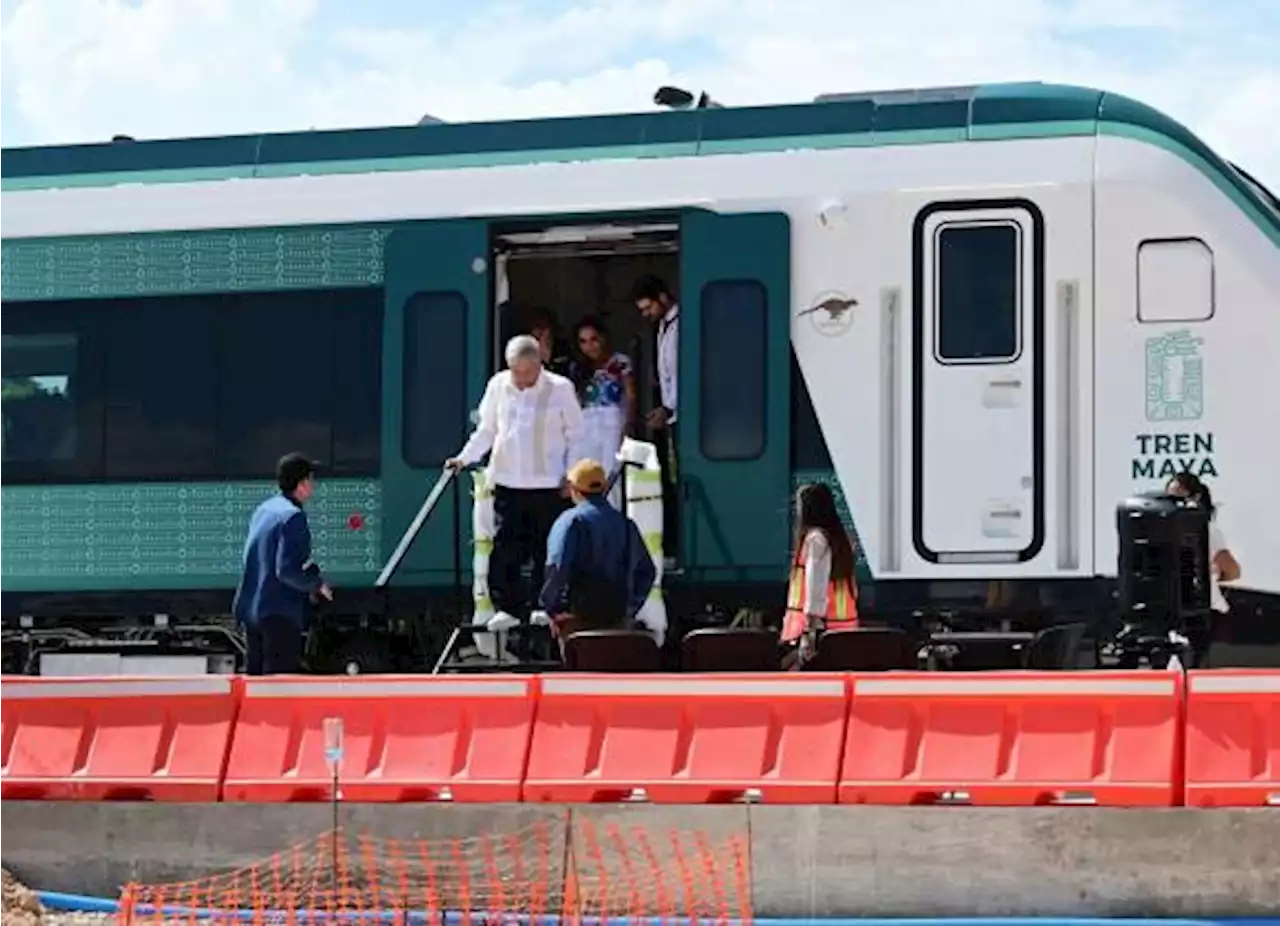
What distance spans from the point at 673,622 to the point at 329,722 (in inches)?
115

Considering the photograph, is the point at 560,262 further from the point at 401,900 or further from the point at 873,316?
the point at 401,900

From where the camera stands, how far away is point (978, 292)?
11.6 m

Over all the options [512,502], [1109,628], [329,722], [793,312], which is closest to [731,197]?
[793,312]

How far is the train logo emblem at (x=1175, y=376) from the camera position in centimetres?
1139

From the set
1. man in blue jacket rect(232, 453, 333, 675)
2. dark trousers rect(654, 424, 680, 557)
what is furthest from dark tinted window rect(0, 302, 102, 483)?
dark trousers rect(654, 424, 680, 557)

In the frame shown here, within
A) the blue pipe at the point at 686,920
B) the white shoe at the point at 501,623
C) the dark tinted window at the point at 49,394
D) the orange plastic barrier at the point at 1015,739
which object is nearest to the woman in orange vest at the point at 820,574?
the white shoe at the point at 501,623

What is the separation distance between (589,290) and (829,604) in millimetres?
2718

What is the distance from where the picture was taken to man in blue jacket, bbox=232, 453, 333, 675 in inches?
458

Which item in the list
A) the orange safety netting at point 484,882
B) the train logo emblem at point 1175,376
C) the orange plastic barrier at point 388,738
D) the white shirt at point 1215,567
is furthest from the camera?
the train logo emblem at point 1175,376

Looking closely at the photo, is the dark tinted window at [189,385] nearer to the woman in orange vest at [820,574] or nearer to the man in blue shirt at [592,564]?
the man in blue shirt at [592,564]

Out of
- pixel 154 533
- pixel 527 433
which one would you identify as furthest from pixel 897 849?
pixel 154 533

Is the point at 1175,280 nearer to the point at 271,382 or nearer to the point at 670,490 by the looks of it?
the point at 670,490

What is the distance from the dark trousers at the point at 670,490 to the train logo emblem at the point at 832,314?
0.96 meters

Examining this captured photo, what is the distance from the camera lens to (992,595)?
11602 mm
